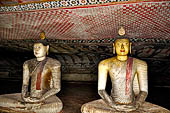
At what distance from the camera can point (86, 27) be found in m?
5.03

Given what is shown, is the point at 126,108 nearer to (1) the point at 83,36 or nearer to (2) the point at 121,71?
(2) the point at 121,71

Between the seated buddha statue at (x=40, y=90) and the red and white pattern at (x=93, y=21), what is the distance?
962 millimetres

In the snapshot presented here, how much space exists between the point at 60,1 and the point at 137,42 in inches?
106

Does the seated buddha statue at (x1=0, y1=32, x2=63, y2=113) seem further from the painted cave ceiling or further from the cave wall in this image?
the cave wall

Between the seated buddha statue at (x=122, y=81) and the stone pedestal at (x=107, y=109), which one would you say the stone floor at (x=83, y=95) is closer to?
the stone pedestal at (x=107, y=109)

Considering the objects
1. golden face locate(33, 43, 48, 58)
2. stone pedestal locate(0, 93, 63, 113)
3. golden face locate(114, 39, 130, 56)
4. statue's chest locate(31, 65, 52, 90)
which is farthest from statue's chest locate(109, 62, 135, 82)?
golden face locate(33, 43, 48, 58)

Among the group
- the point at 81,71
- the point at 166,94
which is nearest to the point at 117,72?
the point at 166,94

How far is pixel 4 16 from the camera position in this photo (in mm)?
4867

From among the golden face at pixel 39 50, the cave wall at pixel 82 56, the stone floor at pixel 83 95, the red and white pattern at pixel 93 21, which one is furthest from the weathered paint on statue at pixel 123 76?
the cave wall at pixel 82 56

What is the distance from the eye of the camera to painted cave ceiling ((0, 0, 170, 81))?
159 inches

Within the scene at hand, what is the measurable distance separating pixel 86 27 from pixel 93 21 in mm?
420

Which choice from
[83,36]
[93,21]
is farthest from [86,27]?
[83,36]

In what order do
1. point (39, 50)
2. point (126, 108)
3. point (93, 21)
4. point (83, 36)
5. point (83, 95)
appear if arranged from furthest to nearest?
point (83, 36), point (83, 95), point (93, 21), point (39, 50), point (126, 108)

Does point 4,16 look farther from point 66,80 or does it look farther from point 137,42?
point 137,42
